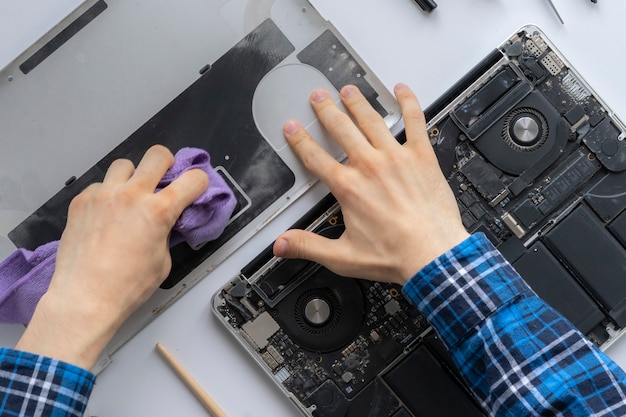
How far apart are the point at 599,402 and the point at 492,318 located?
0.30 m

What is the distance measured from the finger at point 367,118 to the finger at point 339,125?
0.03 metres

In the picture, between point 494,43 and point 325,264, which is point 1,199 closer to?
point 325,264

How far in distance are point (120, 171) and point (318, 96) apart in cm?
62

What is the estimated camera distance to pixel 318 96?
1992 millimetres

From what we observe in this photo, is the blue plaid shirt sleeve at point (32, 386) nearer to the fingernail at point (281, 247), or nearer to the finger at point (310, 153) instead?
the fingernail at point (281, 247)

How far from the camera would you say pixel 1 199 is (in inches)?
77.7

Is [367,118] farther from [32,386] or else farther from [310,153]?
[32,386]

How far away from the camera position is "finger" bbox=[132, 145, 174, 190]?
1745 millimetres

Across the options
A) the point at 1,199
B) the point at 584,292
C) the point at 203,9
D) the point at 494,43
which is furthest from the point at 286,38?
the point at 584,292

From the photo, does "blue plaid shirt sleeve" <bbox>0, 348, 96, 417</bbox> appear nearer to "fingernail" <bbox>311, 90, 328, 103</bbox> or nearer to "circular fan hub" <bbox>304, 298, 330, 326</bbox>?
"circular fan hub" <bbox>304, 298, 330, 326</bbox>

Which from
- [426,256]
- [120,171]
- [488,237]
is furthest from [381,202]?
[120,171]

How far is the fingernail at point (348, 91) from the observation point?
197 cm

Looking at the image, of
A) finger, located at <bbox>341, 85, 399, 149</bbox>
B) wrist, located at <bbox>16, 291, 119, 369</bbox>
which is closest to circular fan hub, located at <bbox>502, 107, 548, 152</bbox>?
finger, located at <bbox>341, 85, 399, 149</bbox>

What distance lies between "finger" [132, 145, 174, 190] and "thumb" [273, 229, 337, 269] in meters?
0.37
